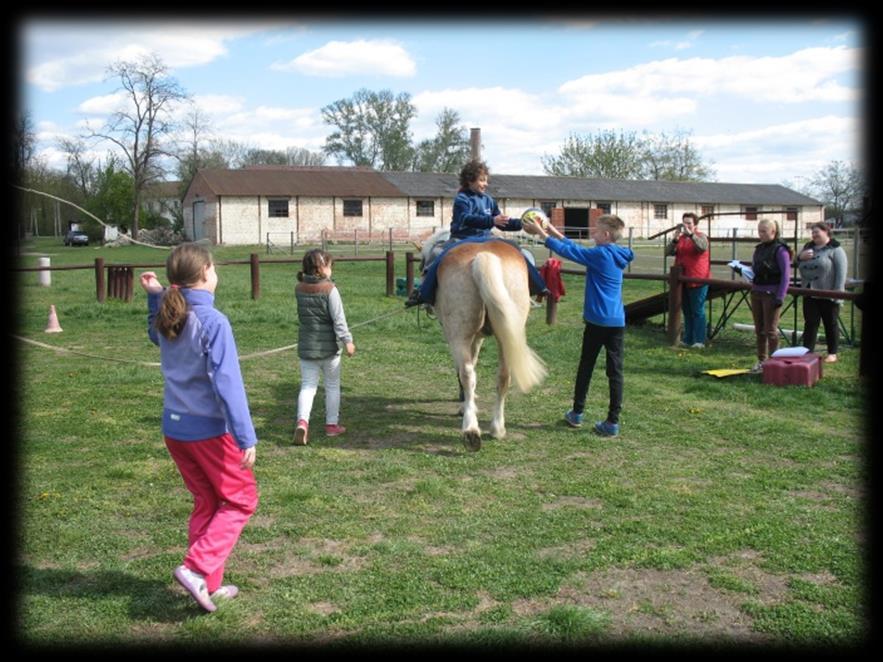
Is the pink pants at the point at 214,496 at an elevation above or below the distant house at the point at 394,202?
below

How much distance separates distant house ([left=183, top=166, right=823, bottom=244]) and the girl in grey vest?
3803cm

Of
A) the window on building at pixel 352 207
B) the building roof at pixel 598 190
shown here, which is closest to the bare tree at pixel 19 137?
the window on building at pixel 352 207

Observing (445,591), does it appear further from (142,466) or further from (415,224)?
(415,224)

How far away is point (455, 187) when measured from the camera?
57.0 meters

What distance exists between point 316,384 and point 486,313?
1652 mm

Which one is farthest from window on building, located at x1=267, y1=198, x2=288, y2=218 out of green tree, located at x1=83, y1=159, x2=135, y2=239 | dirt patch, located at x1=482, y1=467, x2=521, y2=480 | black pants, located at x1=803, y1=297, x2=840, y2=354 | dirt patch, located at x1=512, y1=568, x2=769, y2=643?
dirt patch, located at x1=512, y1=568, x2=769, y2=643

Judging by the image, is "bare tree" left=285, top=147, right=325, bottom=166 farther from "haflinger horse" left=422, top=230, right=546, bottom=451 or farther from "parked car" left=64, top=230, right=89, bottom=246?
"haflinger horse" left=422, top=230, right=546, bottom=451

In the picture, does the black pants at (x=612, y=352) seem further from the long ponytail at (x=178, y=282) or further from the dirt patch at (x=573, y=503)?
the long ponytail at (x=178, y=282)

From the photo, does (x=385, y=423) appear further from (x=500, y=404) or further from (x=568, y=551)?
(x=568, y=551)

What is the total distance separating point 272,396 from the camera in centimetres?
852

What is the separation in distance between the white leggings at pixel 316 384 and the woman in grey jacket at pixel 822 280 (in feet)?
21.3

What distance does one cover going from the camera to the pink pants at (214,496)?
3744 mm

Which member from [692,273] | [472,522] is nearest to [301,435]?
[472,522]

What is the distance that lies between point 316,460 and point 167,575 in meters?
2.09
